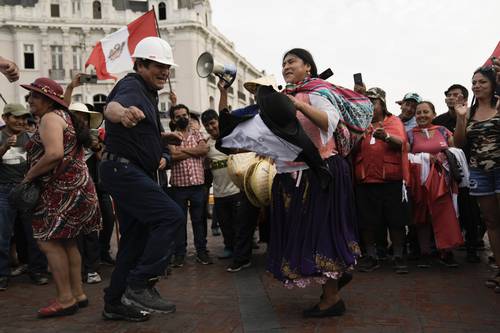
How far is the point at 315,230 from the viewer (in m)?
4.25

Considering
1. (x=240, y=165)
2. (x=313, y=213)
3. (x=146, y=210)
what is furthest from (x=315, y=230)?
(x=240, y=165)

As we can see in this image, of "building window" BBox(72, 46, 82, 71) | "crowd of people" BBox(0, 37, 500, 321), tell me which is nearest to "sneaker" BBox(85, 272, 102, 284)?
"crowd of people" BBox(0, 37, 500, 321)

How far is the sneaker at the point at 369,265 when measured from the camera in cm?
622

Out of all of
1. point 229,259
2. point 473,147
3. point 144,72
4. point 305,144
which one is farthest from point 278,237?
point 229,259

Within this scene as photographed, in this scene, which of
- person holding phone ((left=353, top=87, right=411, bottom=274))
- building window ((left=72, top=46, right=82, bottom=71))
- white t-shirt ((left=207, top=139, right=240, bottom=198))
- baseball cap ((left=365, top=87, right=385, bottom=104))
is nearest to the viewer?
person holding phone ((left=353, top=87, right=411, bottom=274))

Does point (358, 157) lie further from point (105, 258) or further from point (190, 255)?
point (105, 258)

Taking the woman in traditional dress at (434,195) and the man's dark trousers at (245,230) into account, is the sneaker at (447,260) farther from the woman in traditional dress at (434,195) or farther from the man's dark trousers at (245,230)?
the man's dark trousers at (245,230)

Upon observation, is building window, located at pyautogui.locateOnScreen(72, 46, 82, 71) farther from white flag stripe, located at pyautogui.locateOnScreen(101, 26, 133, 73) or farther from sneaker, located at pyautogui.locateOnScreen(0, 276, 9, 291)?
sneaker, located at pyautogui.locateOnScreen(0, 276, 9, 291)

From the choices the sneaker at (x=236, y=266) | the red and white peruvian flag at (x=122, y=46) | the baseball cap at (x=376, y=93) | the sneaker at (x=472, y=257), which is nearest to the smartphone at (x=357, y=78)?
the baseball cap at (x=376, y=93)

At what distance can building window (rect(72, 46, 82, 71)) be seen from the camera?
4281 cm

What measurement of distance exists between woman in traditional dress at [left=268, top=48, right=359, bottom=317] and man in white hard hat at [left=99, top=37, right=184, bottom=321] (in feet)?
2.76

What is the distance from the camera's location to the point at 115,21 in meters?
43.9

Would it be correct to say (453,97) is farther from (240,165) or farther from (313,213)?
(313,213)

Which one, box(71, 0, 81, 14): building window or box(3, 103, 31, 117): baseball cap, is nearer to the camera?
box(3, 103, 31, 117): baseball cap
